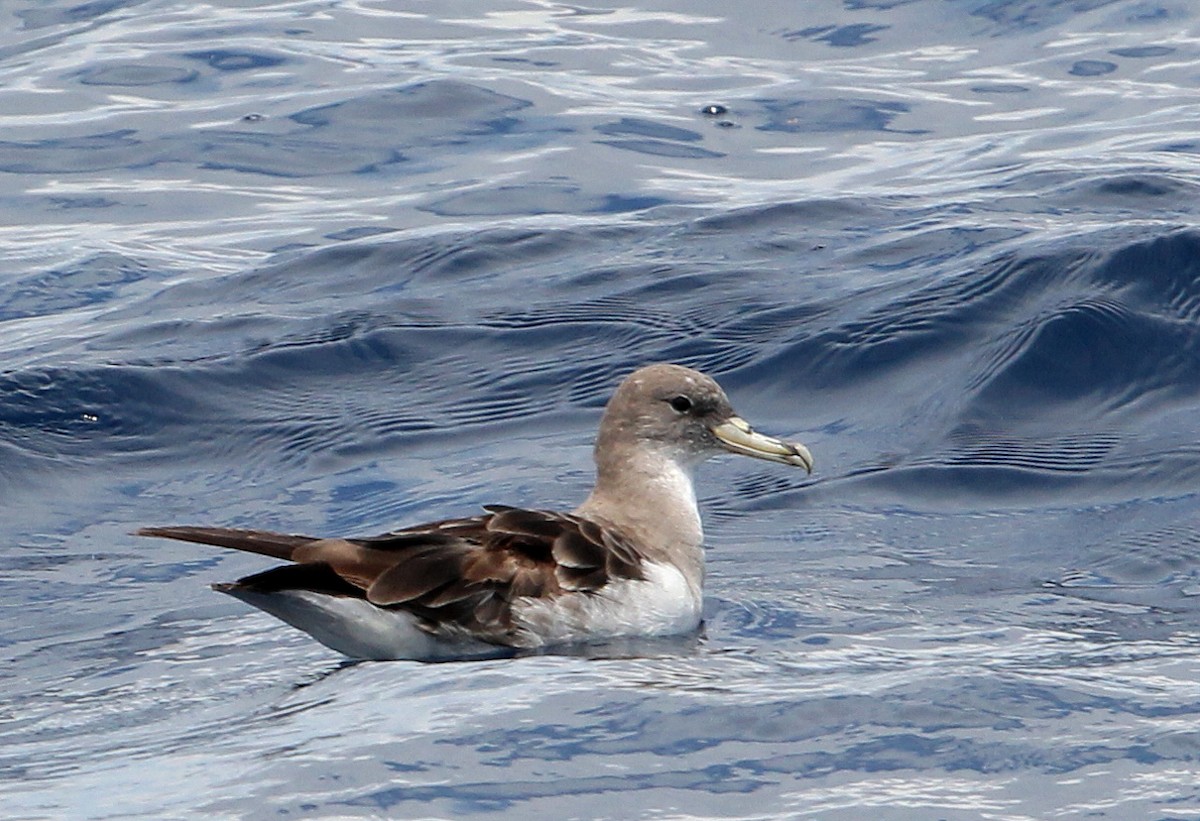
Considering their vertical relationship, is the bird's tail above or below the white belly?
above

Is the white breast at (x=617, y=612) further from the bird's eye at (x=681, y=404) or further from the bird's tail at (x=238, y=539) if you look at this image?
the bird's eye at (x=681, y=404)

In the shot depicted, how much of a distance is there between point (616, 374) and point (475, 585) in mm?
3539

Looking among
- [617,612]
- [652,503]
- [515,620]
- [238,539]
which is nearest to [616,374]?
[652,503]

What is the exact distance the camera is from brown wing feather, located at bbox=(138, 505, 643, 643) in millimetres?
6320

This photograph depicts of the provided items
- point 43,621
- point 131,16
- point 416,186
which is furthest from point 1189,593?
point 131,16

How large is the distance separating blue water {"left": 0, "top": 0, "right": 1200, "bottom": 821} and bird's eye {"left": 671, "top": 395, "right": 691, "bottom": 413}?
638 millimetres

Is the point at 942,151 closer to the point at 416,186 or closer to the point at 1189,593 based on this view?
the point at 416,186

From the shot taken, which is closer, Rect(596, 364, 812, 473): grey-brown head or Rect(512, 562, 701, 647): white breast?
Rect(512, 562, 701, 647): white breast

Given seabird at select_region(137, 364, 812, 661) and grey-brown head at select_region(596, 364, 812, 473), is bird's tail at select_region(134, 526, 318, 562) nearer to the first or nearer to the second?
seabird at select_region(137, 364, 812, 661)

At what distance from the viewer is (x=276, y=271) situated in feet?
39.2

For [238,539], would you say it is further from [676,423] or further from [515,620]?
[676,423]

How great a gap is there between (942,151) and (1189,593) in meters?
6.96

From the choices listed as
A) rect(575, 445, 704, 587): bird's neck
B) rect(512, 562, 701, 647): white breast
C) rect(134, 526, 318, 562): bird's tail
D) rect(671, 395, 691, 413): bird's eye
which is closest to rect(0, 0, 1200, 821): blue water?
rect(512, 562, 701, 647): white breast

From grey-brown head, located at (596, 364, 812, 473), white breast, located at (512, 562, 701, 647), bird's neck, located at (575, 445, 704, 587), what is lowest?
white breast, located at (512, 562, 701, 647)
